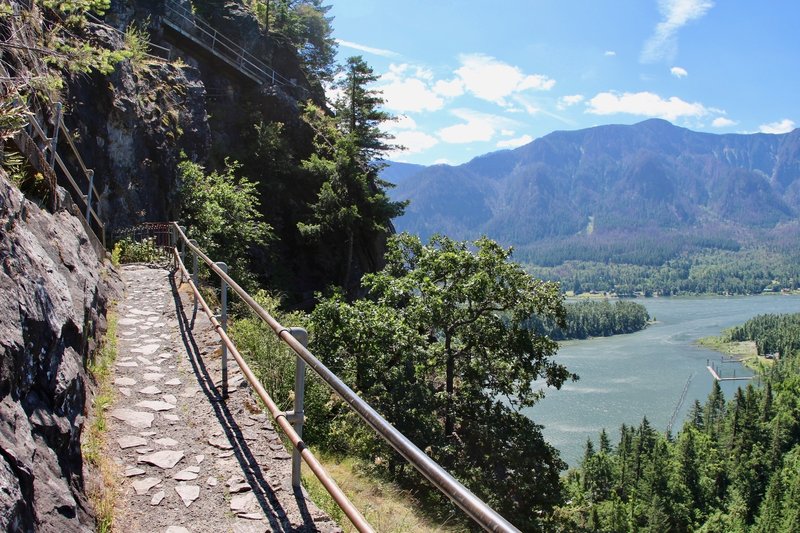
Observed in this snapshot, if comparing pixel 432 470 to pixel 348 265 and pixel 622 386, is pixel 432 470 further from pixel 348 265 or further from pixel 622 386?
pixel 622 386

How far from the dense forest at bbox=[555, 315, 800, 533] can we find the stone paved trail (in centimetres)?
5650

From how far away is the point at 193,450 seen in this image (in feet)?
13.8

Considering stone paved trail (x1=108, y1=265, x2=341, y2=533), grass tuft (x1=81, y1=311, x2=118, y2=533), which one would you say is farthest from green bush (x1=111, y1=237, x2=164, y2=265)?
grass tuft (x1=81, y1=311, x2=118, y2=533)

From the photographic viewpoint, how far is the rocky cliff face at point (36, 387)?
2.38 metres

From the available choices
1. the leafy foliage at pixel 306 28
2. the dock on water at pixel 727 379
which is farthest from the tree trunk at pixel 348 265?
the dock on water at pixel 727 379

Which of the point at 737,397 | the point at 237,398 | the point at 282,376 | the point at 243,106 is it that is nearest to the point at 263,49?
the point at 243,106

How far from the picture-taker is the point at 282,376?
7902 mm

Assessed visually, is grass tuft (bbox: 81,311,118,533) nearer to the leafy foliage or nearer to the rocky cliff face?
the rocky cliff face

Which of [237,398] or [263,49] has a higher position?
[263,49]

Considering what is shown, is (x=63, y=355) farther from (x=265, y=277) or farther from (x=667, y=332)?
(x=667, y=332)

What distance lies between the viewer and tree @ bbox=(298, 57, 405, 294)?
82.8ft

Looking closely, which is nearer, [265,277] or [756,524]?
[265,277]

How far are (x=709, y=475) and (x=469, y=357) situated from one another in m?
67.8

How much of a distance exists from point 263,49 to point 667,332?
6827 inches
